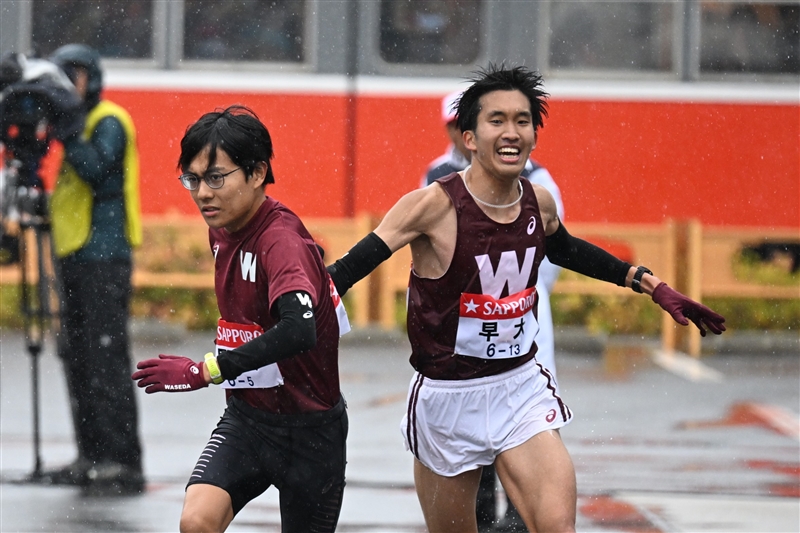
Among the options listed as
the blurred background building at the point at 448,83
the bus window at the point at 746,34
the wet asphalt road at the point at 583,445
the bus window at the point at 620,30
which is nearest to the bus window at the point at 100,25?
the blurred background building at the point at 448,83

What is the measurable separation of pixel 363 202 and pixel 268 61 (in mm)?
1492

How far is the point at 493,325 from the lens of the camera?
4.36m

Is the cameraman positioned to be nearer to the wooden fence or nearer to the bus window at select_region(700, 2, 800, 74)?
the wooden fence

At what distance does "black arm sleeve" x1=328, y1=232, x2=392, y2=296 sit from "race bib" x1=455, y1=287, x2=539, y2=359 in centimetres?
28

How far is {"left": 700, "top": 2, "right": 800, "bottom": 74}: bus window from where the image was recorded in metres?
11.7

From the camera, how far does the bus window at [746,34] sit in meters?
11.7

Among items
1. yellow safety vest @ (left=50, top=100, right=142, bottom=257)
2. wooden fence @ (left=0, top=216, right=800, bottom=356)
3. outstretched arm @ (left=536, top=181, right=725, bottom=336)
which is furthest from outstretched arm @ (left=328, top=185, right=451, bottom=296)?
wooden fence @ (left=0, top=216, right=800, bottom=356)

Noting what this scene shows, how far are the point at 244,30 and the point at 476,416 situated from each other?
755 cm

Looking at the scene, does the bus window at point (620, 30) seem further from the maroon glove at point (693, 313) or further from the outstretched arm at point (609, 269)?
the maroon glove at point (693, 313)

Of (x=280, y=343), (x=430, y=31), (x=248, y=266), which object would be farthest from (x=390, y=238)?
(x=430, y=31)

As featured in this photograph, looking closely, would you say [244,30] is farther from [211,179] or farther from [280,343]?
[280,343]

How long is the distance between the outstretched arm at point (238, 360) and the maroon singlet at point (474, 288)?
0.72m

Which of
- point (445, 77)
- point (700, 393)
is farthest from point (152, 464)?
point (445, 77)

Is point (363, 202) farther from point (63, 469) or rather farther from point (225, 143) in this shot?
point (225, 143)
